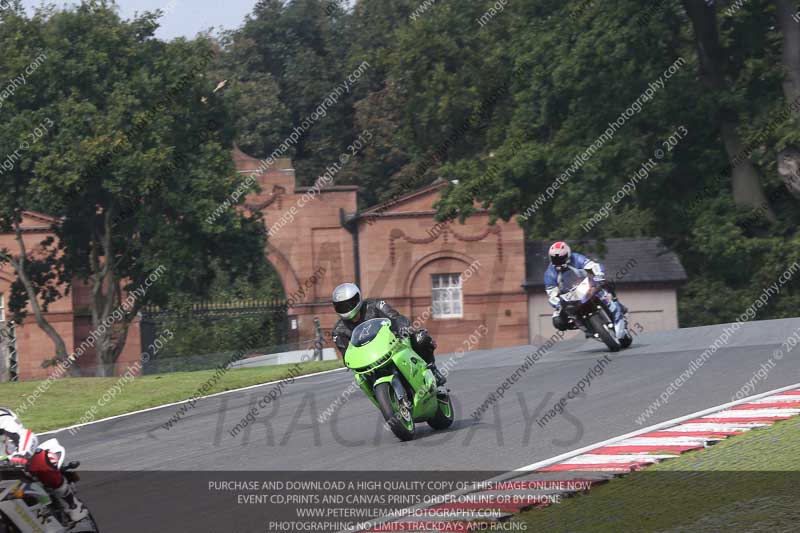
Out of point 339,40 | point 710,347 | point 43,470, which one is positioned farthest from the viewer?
point 339,40

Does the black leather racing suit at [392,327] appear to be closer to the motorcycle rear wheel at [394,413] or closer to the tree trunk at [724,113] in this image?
the motorcycle rear wheel at [394,413]

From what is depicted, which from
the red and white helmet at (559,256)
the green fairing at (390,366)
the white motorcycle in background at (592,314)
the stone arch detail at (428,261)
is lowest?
the green fairing at (390,366)

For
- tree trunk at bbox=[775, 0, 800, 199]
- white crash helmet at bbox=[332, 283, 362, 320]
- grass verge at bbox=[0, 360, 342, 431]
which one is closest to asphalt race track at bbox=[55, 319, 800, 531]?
grass verge at bbox=[0, 360, 342, 431]

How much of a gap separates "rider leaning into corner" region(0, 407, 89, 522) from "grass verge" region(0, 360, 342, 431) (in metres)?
9.80

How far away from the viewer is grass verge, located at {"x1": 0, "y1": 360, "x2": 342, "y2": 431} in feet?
63.3

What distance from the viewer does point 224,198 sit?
1468 inches

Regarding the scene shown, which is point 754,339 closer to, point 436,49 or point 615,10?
point 615,10

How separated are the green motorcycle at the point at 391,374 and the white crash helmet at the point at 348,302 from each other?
348mm

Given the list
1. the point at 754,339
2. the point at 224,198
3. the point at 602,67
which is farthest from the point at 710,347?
the point at 224,198

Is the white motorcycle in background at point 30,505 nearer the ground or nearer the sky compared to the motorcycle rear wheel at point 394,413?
nearer the ground

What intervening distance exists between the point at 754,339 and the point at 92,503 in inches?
477

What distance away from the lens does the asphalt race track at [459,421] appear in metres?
11.5

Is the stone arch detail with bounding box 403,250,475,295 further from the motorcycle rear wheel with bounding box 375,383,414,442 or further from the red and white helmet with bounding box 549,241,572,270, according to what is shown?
the motorcycle rear wheel with bounding box 375,383,414,442

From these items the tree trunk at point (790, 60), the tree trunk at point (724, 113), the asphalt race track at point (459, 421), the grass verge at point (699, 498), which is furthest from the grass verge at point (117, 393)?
the tree trunk at point (724, 113)
